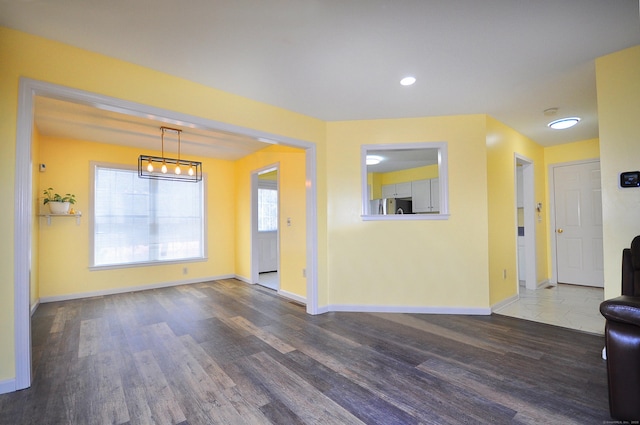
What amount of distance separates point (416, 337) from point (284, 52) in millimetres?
2844

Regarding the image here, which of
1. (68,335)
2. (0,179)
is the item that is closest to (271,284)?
(68,335)

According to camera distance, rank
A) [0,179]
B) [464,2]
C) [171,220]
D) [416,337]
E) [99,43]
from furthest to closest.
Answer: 1. [171,220]
2. [416,337]
3. [99,43]
4. [0,179]
5. [464,2]

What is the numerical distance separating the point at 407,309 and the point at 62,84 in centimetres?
400

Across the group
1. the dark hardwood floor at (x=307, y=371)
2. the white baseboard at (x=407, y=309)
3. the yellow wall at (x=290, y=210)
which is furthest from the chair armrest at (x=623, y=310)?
the yellow wall at (x=290, y=210)

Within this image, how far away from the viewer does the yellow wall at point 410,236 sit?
3566mm

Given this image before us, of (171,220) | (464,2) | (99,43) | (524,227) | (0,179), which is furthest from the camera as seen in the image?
(171,220)

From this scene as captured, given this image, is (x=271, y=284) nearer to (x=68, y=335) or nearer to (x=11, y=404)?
(x=68, y=335)

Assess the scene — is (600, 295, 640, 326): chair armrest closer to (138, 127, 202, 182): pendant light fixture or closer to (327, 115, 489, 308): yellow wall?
(327, 115, 489, 308): yellow wall

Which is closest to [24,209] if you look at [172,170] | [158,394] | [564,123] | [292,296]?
[158,394]

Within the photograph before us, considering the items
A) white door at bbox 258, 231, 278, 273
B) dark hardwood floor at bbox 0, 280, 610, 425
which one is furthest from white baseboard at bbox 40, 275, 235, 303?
white door at bbox 258, 231, 278, 273

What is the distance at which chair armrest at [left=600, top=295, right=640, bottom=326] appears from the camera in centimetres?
147

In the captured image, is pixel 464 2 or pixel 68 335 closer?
pixel 464 2

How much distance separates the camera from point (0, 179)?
1971mm

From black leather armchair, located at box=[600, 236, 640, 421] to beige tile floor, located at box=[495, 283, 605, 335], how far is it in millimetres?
1833
